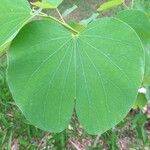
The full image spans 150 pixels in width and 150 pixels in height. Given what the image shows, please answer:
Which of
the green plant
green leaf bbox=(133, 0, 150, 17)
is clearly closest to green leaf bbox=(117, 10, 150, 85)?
the green plant

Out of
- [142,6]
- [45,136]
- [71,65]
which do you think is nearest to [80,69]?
[71,65]

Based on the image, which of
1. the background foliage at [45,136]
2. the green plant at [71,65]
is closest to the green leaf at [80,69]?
the green plant at [71,65]

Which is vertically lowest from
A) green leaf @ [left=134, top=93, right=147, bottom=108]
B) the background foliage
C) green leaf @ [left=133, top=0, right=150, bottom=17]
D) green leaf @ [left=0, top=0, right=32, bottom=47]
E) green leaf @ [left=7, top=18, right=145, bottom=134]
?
the background foliage

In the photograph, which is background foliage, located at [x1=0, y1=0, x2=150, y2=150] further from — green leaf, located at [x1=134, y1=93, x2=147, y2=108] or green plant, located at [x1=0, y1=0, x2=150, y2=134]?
green plant, located at [x1=0, y1=0, x2=150, y2=134]

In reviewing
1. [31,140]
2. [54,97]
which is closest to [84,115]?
[54,97]

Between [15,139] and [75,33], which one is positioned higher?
[75,33]

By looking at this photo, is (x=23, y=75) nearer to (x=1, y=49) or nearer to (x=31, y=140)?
(x=1, y=49)

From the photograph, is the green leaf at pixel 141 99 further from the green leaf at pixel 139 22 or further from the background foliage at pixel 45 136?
the background foliage at pixel 45 136
